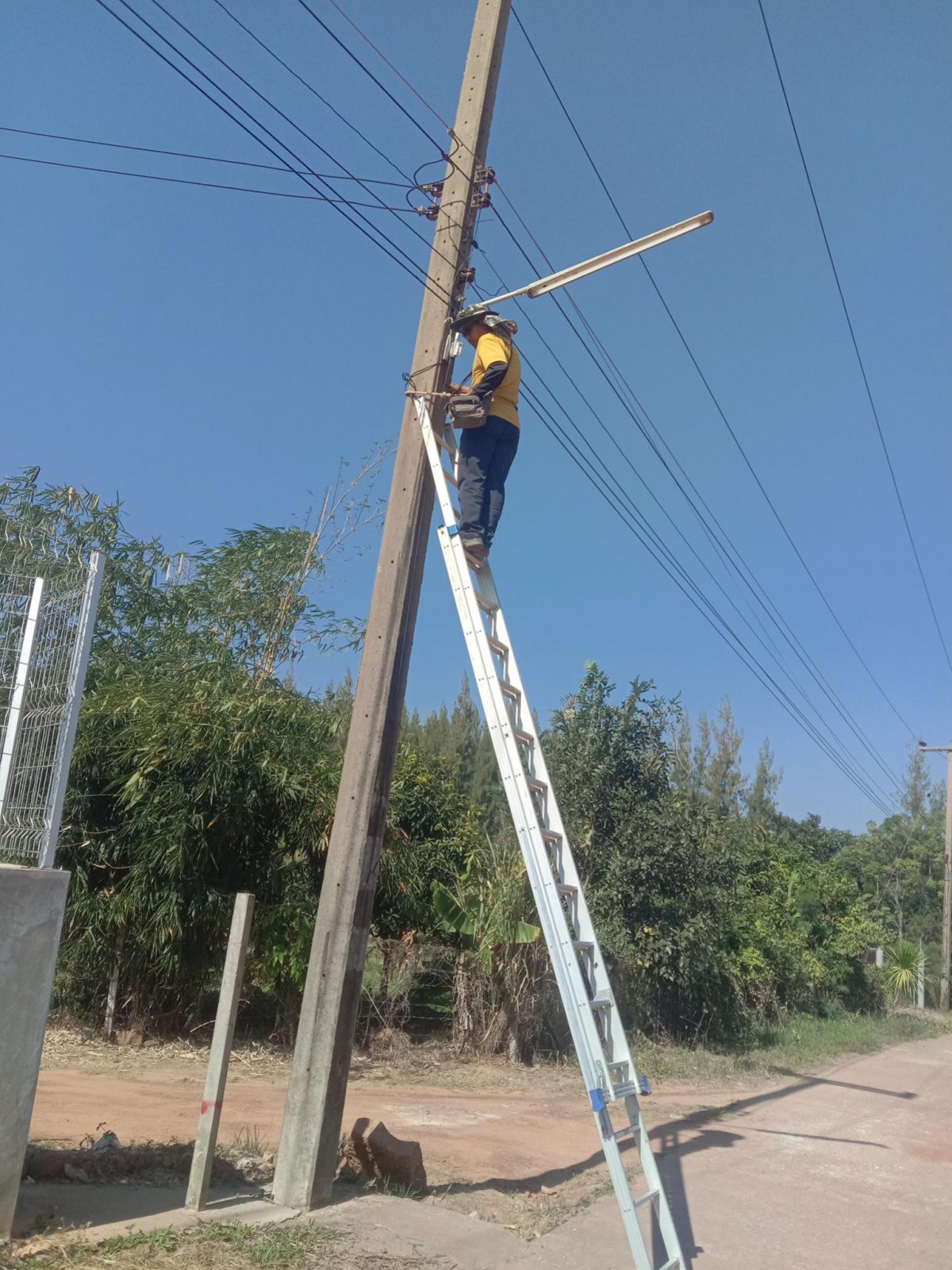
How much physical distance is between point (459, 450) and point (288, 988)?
24.1ft

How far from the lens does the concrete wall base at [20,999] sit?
4.63 m

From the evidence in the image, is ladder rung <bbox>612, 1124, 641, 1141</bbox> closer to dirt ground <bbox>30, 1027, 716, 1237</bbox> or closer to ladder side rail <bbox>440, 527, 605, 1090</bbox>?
ladder side rail <bbox>440, 527, 605, 1090</bbox>

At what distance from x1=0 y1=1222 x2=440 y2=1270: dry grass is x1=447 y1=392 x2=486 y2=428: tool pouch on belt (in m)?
4.92

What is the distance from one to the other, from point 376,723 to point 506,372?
8.45 feet

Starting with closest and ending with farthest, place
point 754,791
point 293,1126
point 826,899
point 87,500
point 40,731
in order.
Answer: point 40,731 → point 293,1126 → point 87,500 → point 826,899 → point 754,791

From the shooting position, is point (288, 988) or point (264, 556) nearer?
point (288, 988)

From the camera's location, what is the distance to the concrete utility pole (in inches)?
232

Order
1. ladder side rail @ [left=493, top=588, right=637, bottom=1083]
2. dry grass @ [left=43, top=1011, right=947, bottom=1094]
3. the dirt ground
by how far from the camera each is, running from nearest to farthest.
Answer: ladder side rail @ [left=493, top=588, right=637, bottom=1083] → the dirt ground → dry grass @ [left=43, top=1011, right=947, bottom=1094]

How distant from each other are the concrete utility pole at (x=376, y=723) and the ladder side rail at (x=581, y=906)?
79 centimetres

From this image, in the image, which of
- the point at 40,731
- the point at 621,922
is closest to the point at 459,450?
the point at 40,731

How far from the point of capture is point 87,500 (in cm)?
1505

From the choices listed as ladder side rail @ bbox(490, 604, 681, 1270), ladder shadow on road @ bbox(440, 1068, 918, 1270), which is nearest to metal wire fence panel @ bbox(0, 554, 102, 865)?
ladder side rail @ bbox(490, 604, 681, 1270)

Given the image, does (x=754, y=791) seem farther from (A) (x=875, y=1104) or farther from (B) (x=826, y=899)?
(A) (x=875, y=1104)

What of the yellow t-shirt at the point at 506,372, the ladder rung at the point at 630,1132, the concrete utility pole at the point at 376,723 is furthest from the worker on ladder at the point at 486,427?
the ladder rung at the point at 630,1132
